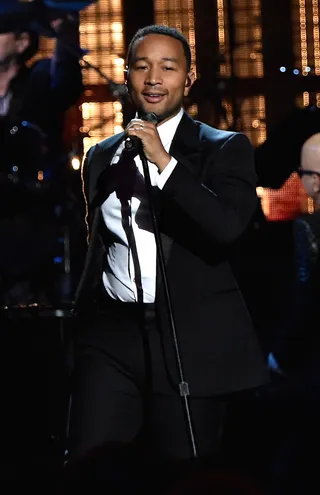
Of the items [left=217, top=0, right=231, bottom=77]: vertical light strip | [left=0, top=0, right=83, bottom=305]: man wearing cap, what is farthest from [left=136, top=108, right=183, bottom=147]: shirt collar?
[left=217, top=0, right=231, bottom=77]: vertical light strip

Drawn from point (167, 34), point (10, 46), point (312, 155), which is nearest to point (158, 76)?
point (167, 34)

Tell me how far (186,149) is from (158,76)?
0.70ft

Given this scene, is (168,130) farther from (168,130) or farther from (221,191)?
(221,191)

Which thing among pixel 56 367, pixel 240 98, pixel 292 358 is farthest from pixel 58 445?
pixel 240 98

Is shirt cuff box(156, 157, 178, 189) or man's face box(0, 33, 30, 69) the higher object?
man's face box(0, 33, 30, 69)

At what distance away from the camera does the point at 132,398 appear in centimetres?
284

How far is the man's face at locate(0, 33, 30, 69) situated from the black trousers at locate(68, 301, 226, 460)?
20.0 feet

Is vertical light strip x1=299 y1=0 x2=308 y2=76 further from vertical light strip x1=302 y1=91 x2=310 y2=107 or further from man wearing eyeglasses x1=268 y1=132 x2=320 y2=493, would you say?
man wearing eyeglasses x1=268 y1=132 x2=320 y2=493

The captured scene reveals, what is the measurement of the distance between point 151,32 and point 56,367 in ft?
7.27

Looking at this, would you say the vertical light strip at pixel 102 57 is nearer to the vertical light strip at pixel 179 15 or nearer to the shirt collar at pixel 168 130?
the vertical light strip at pixel 179 15

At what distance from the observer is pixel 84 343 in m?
2.89

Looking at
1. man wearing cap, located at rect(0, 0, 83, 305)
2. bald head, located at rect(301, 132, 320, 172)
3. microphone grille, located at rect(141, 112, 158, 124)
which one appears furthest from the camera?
man wearing cap, located at rect(0, 0, 83, 305)

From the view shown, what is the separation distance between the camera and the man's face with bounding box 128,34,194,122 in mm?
2865

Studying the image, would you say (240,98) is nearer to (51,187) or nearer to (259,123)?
(259,123)
